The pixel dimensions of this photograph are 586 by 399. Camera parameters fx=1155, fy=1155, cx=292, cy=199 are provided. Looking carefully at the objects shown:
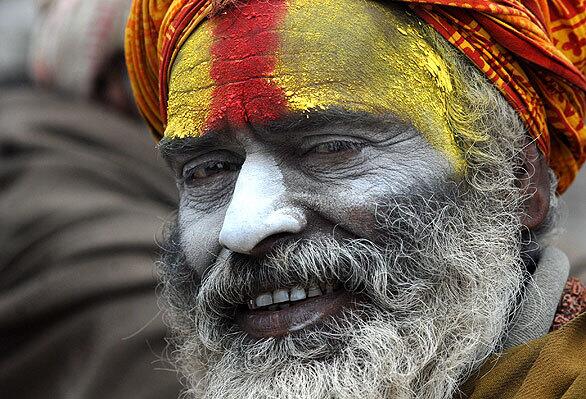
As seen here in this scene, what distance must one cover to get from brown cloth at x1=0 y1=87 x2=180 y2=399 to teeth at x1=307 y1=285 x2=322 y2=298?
6.96 ft

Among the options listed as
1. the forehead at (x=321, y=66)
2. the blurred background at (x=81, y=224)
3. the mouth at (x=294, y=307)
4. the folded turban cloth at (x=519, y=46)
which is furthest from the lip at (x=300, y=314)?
the blurred background at (x=81, y=224)

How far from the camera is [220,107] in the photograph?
2918mm

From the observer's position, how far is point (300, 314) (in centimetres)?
282

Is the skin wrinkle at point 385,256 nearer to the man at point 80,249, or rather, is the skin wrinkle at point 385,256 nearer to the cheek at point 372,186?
the cheek at point 372,186

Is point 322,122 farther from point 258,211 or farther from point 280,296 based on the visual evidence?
point 280,296

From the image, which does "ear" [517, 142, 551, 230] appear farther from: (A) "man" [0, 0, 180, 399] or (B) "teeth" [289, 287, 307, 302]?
(A) "man" [0, 0, 180, 399]

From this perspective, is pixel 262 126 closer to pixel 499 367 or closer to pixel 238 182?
pixel 238 182

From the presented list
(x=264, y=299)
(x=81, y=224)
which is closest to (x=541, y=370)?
(x=264, y=299)

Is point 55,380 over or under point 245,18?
under

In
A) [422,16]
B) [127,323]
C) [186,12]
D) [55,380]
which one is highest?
[422,16]

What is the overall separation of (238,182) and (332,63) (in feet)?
1.23

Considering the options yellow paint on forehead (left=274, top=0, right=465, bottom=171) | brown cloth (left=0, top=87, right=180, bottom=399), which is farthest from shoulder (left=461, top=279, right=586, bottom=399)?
brown cloth (left=0, top=87, right=180, bottom=399)

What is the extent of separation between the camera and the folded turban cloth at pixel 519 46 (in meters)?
2.92

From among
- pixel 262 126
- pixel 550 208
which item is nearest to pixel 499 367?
pixel 550 208
